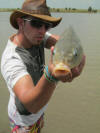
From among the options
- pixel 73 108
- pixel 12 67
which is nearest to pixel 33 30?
pixel 12 67

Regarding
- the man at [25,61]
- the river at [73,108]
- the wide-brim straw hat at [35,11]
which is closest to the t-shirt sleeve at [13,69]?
the man at [25,61]

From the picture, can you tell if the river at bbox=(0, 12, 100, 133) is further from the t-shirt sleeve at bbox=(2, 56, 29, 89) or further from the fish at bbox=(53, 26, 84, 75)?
the fish at bbox=(53, 26, 84, 75)

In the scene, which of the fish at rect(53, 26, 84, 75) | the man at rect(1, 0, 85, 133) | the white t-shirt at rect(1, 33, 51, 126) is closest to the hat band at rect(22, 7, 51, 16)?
the man at rect(1, 0, 85, 133)

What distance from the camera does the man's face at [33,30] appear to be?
2.16 meters

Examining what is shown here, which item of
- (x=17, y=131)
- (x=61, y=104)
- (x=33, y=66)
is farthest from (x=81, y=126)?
(x=33, y=66)

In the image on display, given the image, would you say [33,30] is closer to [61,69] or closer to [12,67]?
[12,67]

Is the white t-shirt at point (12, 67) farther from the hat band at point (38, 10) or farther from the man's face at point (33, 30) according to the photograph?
the hat band at point (38, 10)

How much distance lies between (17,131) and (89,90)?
3.95 metres

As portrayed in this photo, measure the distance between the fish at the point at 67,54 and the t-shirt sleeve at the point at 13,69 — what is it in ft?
1.54

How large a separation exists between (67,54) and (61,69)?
167 mm

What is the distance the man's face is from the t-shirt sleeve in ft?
1.35

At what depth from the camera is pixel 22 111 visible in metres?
2.16

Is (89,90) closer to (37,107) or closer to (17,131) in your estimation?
(17,131)

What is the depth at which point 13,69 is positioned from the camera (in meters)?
1.74
